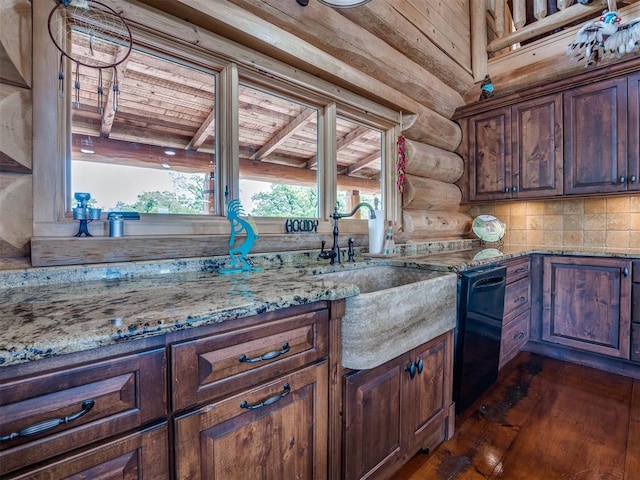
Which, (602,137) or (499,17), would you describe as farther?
(499,17)

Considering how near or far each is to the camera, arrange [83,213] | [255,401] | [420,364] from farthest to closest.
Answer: [420,364] → [83,213] → [255,401]

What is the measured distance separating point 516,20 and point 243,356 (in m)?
4.25

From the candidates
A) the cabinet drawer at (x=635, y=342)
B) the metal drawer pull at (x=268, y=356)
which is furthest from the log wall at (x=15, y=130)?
the cabinet drawer at (x=635, y=342)

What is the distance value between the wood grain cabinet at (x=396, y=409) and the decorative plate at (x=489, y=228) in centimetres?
212

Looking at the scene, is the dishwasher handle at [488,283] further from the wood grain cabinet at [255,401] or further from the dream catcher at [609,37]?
the dream catcher at [609,37]

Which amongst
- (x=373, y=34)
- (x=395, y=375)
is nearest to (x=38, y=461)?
(x=395, y=375)

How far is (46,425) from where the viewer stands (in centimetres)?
59

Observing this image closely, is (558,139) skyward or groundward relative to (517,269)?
skyward

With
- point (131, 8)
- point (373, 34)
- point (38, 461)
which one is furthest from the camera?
point (373, 34)

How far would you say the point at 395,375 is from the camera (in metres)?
1.27

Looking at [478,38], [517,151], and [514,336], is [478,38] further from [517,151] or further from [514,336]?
[514,336]

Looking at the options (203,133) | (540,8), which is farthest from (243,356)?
(540,8)

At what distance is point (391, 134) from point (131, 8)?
209 centimetres

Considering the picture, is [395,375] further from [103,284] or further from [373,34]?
[373,34]
